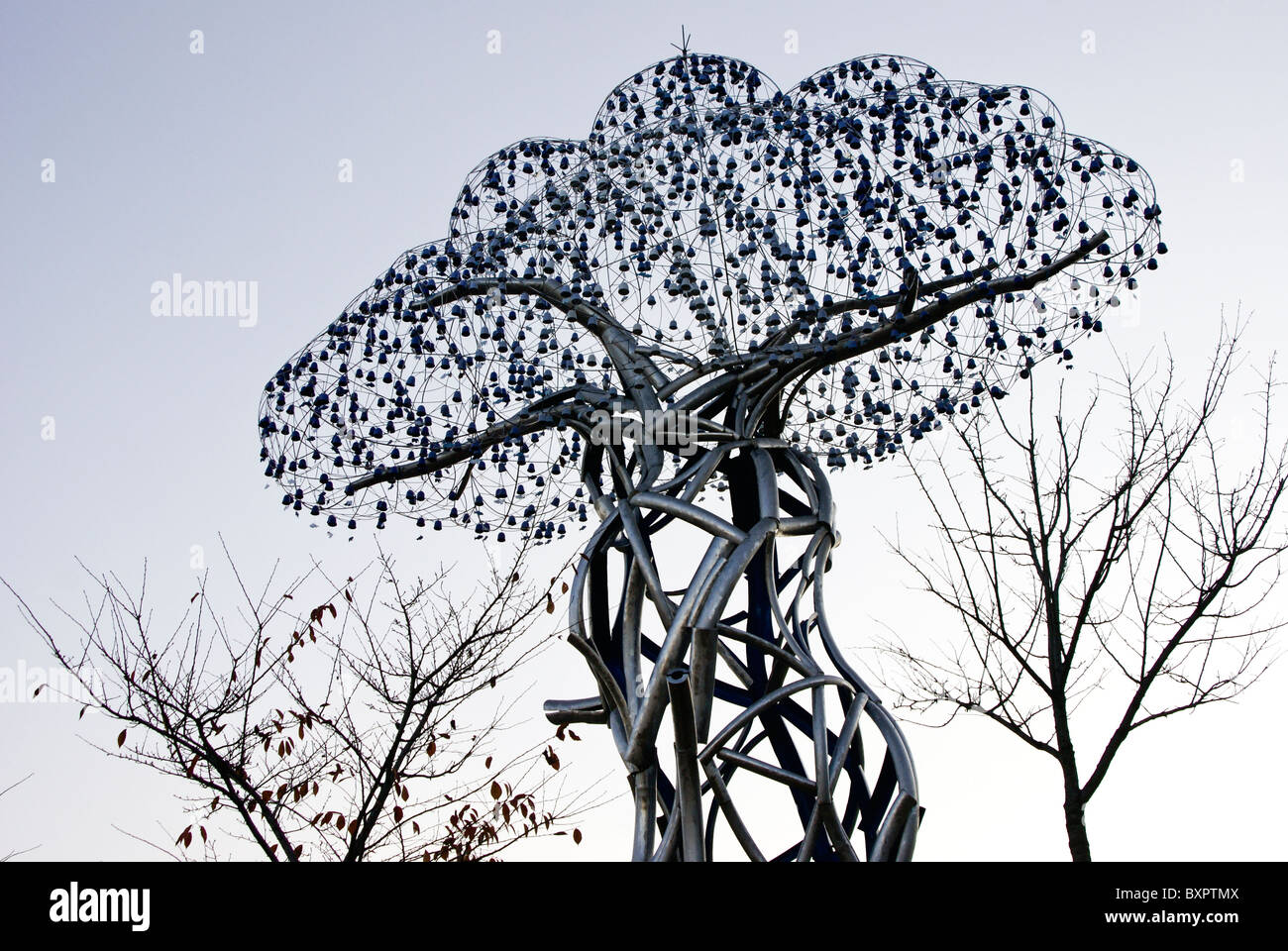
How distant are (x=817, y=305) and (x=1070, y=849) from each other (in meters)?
3.41

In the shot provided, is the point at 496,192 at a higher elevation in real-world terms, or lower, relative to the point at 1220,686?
higher

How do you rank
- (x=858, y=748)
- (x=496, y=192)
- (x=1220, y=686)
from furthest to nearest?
(x=1220, y=686), (x=496, y=192), (x=858, y=748)

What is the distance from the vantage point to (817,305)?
6.60 m

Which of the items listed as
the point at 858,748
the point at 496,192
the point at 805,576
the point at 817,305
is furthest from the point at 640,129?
the point at 858,748

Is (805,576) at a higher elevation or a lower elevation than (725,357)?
lower

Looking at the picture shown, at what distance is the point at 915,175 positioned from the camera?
22.2 feet
